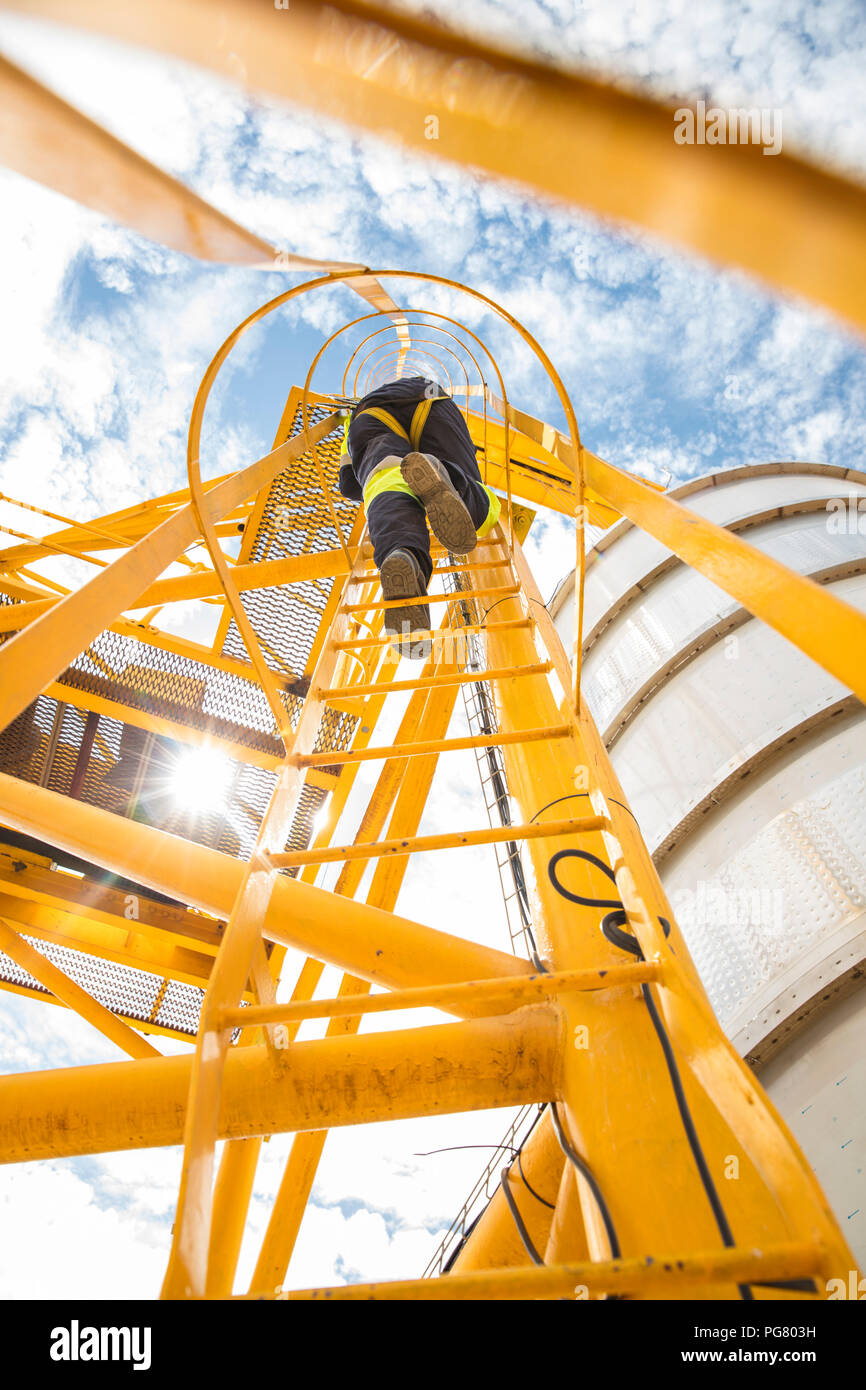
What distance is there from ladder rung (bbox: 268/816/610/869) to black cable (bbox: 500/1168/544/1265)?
2.92ft

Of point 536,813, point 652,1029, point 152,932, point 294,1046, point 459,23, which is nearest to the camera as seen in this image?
point 459,23

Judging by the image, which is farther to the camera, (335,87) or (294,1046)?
(294,1046)

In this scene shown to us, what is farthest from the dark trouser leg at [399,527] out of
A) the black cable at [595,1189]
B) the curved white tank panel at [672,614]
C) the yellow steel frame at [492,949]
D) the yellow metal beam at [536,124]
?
the yellow metal beam at [536,124]

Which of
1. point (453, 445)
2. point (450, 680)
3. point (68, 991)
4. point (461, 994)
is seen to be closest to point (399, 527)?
point (450, 680)

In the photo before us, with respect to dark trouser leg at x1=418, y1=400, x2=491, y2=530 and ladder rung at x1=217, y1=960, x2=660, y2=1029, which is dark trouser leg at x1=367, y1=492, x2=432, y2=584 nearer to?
dark trouser leg at x1=418, y1=400, x2=491, y2=530

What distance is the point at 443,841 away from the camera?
6.46 feet

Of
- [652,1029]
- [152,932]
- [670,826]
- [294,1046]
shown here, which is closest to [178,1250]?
[294,1046]

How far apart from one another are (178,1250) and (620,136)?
4.90 feet

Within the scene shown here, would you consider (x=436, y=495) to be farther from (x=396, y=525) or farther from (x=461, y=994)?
(x=461, y=994)

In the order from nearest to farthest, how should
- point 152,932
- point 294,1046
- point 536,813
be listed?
point 294,1046
point 536,813
point 152,932

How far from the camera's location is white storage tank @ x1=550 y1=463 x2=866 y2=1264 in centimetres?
227
